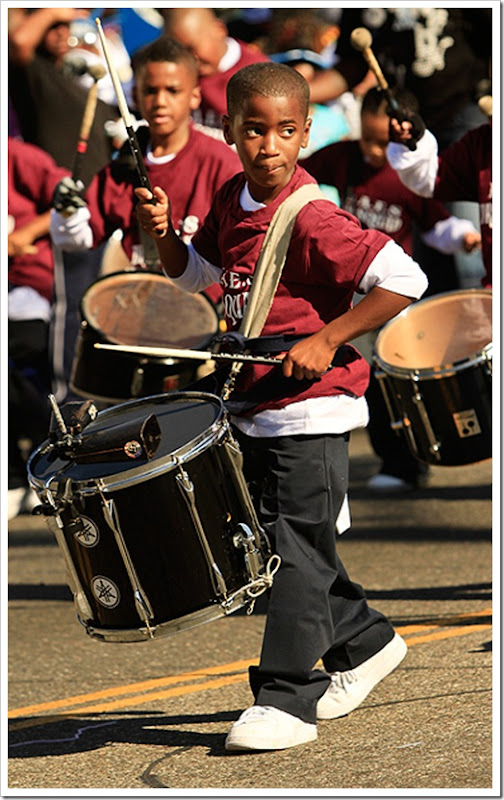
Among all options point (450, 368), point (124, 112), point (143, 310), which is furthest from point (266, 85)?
point (143, 310)

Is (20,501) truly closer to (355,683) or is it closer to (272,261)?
(355,683)

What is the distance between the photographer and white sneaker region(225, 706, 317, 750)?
3539 millimetres

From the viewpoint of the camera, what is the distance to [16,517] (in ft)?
23.2

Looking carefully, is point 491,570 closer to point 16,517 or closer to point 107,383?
point 107,383

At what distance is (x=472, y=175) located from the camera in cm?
541

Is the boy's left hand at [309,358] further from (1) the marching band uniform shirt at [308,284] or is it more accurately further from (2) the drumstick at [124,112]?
(2) the drumstick at [124,112]

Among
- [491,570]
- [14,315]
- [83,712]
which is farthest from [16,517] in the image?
[83,712]

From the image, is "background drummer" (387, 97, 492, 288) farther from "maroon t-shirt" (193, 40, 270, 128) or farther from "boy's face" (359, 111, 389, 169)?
"maroon t-shirt" (193, 40, 270, 128)

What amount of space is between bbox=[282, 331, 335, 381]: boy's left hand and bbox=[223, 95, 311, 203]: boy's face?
401 mm

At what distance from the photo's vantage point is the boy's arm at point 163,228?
3748 millimetres

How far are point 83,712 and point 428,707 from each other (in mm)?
930

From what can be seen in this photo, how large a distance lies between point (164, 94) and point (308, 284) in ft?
6.80

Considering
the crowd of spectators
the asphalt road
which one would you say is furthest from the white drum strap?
the crowd of spectators

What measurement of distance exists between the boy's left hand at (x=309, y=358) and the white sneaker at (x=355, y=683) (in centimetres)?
84
